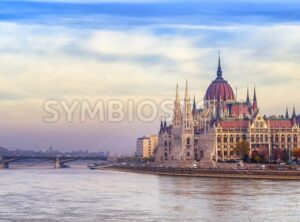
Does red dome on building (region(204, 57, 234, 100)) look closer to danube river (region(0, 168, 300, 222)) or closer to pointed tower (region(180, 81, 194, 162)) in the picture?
pointed tower (region(180, 81, 194, 162))

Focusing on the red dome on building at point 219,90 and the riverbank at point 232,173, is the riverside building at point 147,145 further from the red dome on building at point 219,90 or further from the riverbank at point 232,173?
the riverbank at point 232,173

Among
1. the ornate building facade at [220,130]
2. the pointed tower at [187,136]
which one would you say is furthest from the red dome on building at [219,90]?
the pointed tower at [187,136]

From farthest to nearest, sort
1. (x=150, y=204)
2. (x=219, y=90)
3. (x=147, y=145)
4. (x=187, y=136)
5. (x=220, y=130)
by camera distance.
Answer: (x=147, y=145) → (x=219, y=90) → (x=187, y=136) → (x=220, y=130) → (x=150, y=204)

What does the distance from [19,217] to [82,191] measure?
455 inches

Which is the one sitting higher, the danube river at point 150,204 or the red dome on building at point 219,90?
the red dome on building at point 219,90

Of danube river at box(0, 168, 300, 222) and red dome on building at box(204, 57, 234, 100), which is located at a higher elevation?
red dome on building at box(204, 57, 234, 100)

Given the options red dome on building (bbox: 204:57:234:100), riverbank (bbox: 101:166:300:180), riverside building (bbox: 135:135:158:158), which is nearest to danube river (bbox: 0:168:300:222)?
riverbank (bbox: 101:166:300:180)

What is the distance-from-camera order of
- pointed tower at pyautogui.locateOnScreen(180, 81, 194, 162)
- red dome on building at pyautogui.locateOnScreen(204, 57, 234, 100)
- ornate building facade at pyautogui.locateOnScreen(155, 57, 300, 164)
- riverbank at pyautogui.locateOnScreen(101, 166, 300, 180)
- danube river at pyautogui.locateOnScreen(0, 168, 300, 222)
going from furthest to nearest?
red dome on building at pyautogui.locateOnScreen(204, 57, 234, 100)
pointed tower at pyautogui.locateOnScreen(180, 81, 194, 162)
ornate building facade at pyautogui.locateOnScreen(155, 57, 300, 164)
riverbank at pyautogui.locateOnScreen(101, 166, 300, 180)
danube river at pyautogui.locateOnScreen(0, 168, 300, 222)

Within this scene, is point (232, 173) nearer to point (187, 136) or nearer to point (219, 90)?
point (187, 136)

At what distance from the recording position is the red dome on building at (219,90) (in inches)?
3086

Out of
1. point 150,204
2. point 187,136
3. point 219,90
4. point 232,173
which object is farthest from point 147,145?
point 150,204

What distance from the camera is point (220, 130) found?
69.2 m

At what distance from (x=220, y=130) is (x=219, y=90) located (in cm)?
1016

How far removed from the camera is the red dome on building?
78.4m
